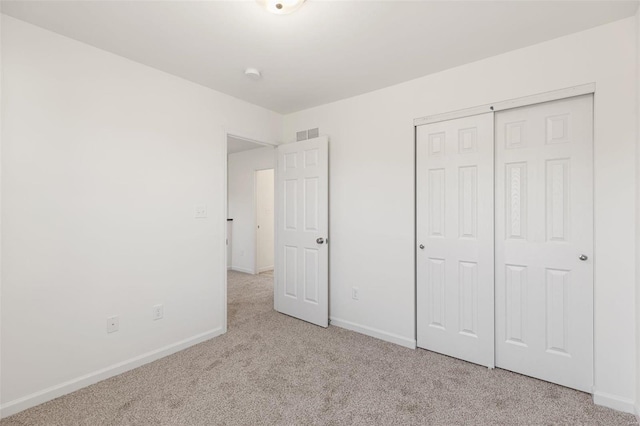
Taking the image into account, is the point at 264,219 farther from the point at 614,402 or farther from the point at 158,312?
the point at 614,402

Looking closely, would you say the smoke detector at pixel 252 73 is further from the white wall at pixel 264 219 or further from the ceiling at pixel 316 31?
the white wall at pixel 264 219

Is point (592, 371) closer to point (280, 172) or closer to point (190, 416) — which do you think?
point (190, 416)

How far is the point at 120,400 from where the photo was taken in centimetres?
200

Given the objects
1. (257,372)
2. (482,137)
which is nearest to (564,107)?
(482,137)

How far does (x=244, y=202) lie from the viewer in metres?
5.99

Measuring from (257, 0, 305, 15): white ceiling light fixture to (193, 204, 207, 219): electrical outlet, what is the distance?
5.90ft

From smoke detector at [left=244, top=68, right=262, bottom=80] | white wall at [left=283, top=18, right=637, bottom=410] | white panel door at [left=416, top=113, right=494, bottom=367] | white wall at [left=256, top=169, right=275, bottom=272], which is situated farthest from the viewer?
white wall at [left=256, top=169, right=275, bottom=272]

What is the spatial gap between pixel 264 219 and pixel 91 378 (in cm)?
399

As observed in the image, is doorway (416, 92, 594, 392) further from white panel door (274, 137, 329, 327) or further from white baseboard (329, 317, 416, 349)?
white panel door (274, 137, 329, 327)

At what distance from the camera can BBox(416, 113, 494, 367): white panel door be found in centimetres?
240

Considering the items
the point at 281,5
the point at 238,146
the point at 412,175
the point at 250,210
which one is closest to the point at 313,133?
the point at 412,175

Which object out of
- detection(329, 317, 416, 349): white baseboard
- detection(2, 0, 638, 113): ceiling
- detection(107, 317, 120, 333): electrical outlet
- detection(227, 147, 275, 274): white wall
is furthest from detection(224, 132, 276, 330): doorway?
detection(107, 317, 120, 333): electrical outlet

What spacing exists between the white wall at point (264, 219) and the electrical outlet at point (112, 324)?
3509 millimetres

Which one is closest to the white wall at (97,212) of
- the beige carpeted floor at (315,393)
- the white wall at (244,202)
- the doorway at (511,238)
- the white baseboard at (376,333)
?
the beige carpeted floor at (315,393)
